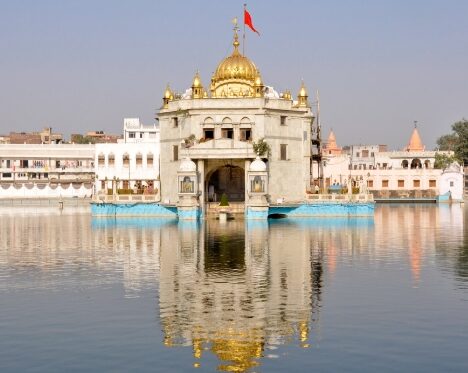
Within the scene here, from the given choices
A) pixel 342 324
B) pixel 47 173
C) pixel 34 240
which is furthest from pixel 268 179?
pixel 47 173

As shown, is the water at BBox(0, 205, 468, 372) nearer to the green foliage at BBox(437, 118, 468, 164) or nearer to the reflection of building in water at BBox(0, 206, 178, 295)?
the reflection of building in water at BBox(0, 206, 178, 295)

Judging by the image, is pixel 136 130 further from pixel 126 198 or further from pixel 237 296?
pixel 237 296

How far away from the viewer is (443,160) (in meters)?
132

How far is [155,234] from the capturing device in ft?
167

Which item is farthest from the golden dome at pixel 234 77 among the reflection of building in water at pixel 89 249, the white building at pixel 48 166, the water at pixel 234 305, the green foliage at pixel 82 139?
the green foliage at pixel 82 139

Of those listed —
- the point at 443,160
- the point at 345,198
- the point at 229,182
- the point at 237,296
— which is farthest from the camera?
the point at 443,160

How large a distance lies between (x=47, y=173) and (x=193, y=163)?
194ft

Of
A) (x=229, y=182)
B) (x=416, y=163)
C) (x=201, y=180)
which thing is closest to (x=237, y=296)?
(x=201, y=180)

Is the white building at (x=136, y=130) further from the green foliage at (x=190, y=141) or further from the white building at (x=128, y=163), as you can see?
the green foliage at (x=190, y=141)

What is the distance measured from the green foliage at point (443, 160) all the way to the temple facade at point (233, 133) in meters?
62.5

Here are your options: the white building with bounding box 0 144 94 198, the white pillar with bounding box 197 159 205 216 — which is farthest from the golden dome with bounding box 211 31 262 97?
the white building with bounding box 0 144 94 198

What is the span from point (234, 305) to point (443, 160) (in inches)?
4457

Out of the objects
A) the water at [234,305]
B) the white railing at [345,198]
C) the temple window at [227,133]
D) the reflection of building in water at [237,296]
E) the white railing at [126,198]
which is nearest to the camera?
the water at [234,305]

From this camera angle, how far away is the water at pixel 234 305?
712 inches
